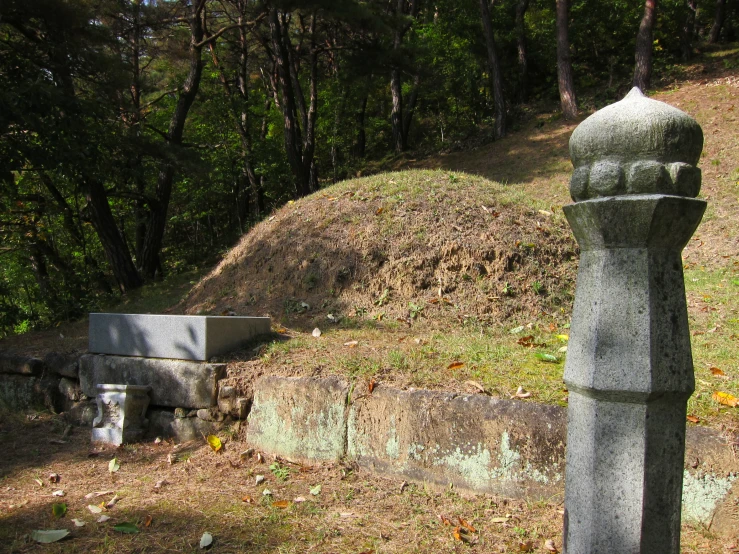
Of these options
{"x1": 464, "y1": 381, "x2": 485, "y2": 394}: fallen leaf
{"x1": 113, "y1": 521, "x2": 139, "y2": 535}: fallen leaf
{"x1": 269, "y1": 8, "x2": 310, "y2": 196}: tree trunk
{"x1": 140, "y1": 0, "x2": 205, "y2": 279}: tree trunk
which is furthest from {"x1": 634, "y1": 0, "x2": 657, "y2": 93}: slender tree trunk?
{"x1": 113, "y1": 521, "x2": 139, "y2": 535}: fallen leaf

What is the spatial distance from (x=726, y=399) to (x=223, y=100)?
1414 centimetres

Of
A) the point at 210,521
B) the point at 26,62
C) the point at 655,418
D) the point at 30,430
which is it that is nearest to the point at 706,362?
the point at 655,418

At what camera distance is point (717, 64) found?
16625 millimetres

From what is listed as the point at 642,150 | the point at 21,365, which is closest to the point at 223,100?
the point at 21,365

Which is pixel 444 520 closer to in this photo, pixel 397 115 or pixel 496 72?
pixel 496 72

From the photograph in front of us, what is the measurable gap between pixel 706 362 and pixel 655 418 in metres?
A: 2.82

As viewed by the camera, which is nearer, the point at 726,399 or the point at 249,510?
the point at 726,399

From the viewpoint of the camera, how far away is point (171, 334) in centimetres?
471

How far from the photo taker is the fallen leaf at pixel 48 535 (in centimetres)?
322

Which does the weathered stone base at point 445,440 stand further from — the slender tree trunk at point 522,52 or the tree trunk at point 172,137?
the slender tree trunk at point 522,52

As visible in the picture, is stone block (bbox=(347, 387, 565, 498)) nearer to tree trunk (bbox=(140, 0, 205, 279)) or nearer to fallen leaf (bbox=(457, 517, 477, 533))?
fallen leaf (bbox=(457, 517, 477, 533))

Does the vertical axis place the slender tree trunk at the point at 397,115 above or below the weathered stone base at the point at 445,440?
above

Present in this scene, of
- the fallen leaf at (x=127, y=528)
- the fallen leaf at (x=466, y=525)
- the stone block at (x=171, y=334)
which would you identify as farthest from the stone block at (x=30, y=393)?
the fallen leaf at (x=466, y=525)

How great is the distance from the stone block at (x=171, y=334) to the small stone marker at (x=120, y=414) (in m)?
0.35
